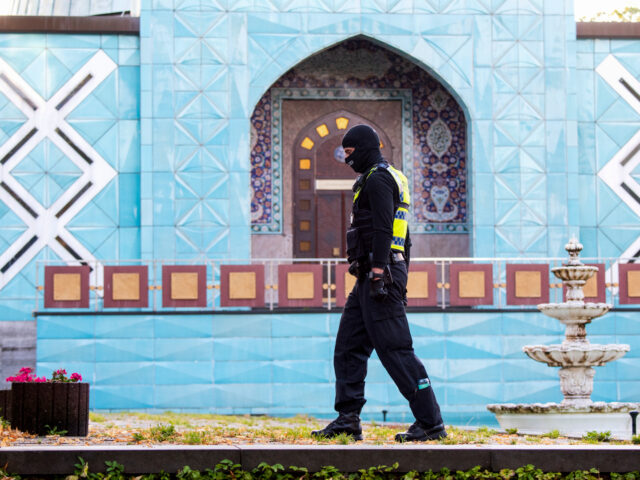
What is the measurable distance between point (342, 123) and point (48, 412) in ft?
41.5

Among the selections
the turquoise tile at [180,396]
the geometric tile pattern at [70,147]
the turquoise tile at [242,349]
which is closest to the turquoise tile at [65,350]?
the turquoise tile at [180,396]

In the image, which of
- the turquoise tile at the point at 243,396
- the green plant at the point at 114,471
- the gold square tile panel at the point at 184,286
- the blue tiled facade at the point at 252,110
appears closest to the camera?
the green plant at the point at 114,471

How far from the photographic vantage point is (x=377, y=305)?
664 centimetres

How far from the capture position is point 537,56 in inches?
701

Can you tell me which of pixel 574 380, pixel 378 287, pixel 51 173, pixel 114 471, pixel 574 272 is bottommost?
pixel 114 471

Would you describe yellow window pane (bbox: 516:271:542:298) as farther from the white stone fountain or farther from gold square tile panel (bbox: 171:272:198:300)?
gold square tile panel (bbox: 171:272:198:300)

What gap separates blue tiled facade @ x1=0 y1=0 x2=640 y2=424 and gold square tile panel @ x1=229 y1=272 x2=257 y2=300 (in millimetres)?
952

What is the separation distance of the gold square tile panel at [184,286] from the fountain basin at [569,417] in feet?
18.9

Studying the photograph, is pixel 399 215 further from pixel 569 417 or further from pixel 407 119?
pixel 407 119

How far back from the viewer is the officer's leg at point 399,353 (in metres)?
6.52

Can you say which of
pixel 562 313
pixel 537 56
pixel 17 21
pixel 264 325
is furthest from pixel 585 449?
pixel 17 21

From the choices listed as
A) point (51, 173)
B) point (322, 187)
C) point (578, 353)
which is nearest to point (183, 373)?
point (51, 173)

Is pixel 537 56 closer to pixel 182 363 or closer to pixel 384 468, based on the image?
pixel 182 363

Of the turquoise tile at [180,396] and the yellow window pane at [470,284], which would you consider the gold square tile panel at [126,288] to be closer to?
the turquoise tile at [180,396]
